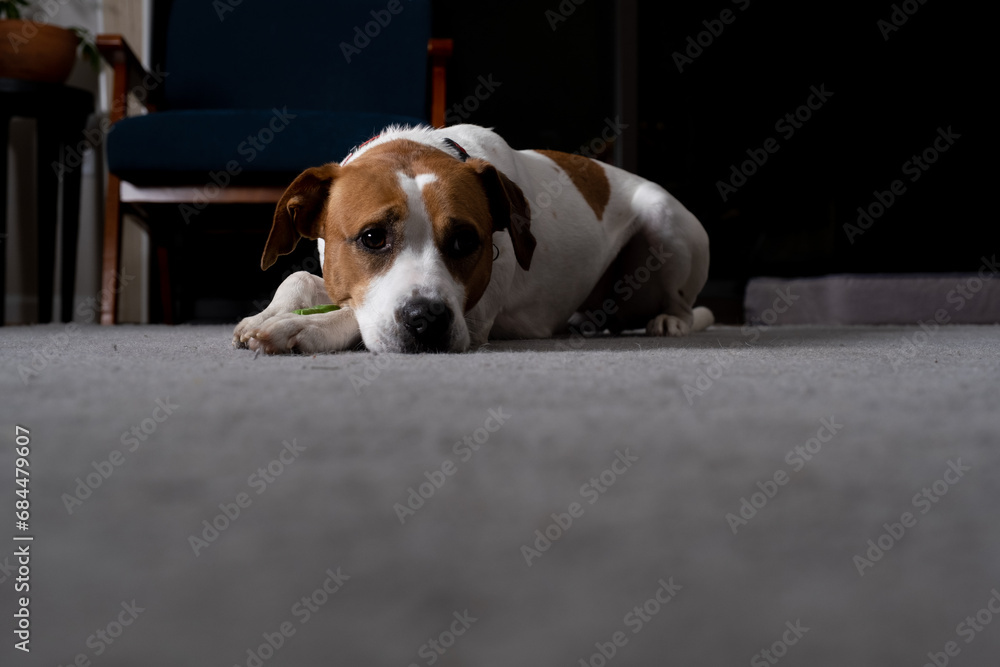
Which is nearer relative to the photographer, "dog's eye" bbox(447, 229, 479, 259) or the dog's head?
the dog's head

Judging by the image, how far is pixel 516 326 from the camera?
172 cm

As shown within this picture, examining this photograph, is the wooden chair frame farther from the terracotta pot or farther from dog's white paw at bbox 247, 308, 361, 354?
dog's white paw at bbox 247, 308, 361, 354

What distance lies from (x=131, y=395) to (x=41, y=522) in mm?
149

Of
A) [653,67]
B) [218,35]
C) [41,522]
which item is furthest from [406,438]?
[653,67]

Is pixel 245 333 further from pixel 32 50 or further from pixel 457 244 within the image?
pixel 32 50
